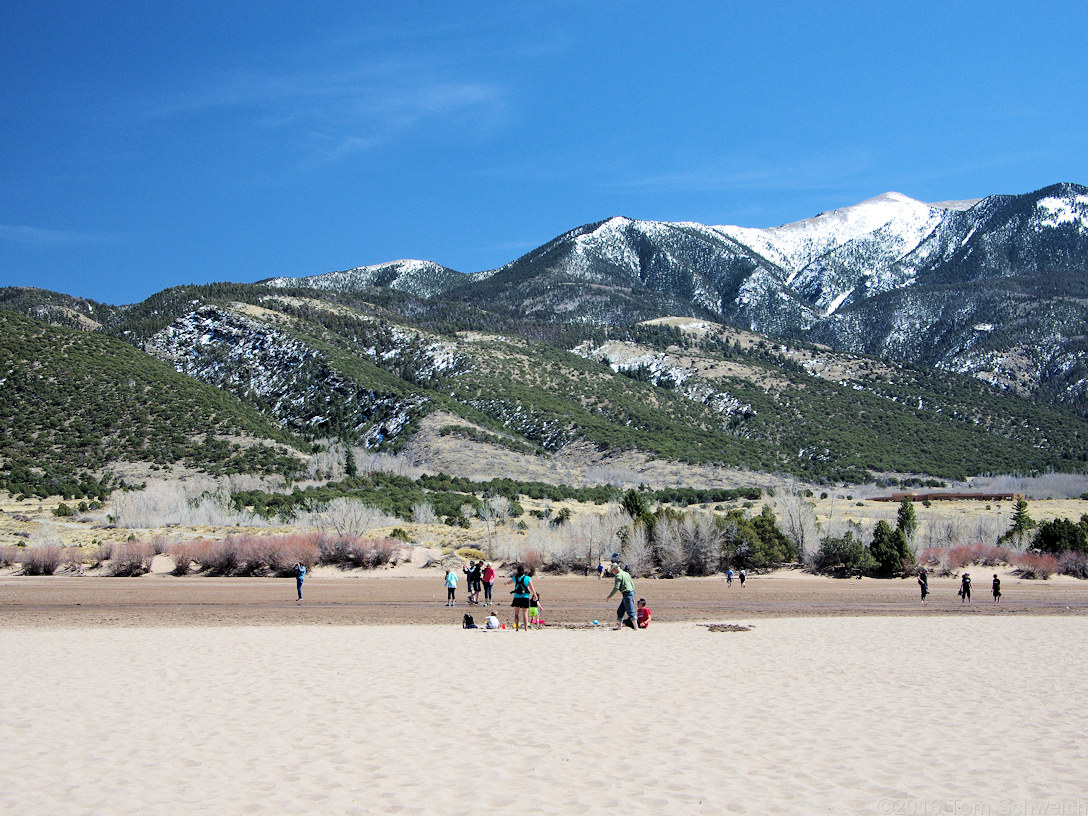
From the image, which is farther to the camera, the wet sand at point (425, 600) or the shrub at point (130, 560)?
the shrub at point (130, 560)

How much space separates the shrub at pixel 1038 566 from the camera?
34250 mm

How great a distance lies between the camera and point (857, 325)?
182500mm

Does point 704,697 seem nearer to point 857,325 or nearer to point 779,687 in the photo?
point 779,687

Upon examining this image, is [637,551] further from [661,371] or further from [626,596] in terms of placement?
[661,371]

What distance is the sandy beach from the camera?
25.4 ft

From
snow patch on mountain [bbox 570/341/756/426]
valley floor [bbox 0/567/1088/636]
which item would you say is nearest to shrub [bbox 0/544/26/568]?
valley floor [bbox 0/567/1088/636]

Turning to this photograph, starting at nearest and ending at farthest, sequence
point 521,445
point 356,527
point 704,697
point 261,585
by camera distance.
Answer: point 704,697, point 261,585, point 356,527, point 521,445

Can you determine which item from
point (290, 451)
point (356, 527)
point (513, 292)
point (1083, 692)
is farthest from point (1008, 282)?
point (1083, 692)

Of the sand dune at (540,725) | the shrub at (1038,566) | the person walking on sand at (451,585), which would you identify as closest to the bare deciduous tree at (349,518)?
the person walking on sand at (451,585)

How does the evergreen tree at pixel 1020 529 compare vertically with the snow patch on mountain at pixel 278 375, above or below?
below

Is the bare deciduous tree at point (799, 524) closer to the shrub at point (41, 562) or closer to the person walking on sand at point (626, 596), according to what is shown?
the person walking on sand at point (626, 596)

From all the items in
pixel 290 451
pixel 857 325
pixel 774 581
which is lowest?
pixel 774 581

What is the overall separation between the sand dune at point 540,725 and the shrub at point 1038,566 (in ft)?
66.2

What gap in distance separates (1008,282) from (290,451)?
512ft
